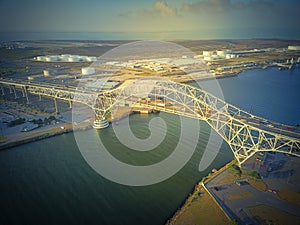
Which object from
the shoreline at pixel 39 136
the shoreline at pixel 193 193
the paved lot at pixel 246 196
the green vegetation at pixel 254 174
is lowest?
the shoreline at pixel 193 193

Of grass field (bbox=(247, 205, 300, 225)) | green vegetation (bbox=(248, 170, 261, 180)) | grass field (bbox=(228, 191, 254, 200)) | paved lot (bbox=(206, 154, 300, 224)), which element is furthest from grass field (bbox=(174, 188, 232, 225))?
green vegetation (bbox=(248, 170, 261, 180))

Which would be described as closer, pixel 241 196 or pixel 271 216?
pixel 271 216

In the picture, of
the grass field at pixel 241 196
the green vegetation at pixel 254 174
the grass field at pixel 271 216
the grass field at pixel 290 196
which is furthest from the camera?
the green vegetation at pixel 254 174

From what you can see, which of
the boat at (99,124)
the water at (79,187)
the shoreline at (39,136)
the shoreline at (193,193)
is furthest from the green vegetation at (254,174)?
the shoreline at (39,136)

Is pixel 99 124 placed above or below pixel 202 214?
above

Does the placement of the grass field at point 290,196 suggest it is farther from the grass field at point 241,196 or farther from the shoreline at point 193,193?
the shoreline at point 193,193

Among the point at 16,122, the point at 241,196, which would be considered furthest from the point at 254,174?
the point at 16,122

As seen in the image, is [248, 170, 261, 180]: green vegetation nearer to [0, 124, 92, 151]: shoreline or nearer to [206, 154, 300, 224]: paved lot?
[206, 154, 300, 224]: paved lot

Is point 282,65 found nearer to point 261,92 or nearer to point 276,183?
point 261,92

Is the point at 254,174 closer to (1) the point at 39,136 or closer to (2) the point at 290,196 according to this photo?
(2) the point at 290,196
